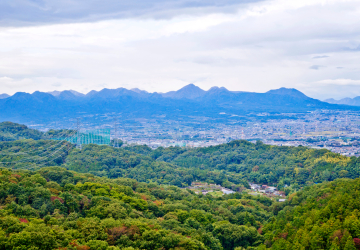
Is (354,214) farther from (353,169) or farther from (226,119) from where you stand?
(226,119)

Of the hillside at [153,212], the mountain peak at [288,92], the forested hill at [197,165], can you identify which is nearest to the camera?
the hillside at [153,212]

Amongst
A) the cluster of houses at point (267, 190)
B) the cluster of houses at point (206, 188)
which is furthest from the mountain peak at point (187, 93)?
the cluster of houses at point (267, 190)

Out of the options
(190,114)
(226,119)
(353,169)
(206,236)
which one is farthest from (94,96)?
(206,236)

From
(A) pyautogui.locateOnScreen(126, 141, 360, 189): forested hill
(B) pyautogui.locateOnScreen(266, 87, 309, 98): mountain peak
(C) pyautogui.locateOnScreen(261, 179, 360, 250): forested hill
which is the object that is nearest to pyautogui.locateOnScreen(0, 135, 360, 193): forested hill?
(A) pyautogui.locateOnScreen(126, 141, 360, 189): forested hill

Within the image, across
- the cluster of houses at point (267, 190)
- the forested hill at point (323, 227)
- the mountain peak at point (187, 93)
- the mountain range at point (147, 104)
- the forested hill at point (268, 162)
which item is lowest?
the cluster of houses at point (267, 190)

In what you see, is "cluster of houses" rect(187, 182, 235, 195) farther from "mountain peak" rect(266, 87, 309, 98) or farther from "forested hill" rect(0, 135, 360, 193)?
"mountain peak" rect(266, 87, 309, 98)

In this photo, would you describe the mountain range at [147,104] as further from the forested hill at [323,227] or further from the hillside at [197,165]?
the forested hill at [323,227]
